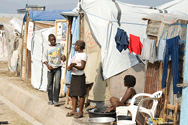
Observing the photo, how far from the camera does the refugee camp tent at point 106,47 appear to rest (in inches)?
334

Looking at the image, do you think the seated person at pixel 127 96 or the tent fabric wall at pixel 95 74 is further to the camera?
the tent fabric wall at pixel 95 74

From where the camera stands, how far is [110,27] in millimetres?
8430

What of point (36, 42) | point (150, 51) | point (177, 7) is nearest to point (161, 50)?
point (150, 51)

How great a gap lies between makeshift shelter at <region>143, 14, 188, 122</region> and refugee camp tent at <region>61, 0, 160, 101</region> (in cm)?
158

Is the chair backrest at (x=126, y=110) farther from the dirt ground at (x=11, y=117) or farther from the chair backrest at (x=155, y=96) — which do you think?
the dirt ground at (x=11, y=117)

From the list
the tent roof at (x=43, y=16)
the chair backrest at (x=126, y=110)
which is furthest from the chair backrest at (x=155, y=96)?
the tent roof at (x=43, y=16)

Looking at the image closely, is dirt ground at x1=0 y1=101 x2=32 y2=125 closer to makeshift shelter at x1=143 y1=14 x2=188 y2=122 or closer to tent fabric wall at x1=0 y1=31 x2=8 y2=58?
makeshift shelter at x1=143 y1=14 x2=188 y2=122

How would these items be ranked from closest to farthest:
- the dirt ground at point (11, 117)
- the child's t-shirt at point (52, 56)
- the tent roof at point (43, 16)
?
the dirt ground at point (11, 117)
the child's t-shirt at point (52, 56)
the tent roof at point (43, 16)

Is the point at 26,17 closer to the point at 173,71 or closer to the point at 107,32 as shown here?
the point at 107,32

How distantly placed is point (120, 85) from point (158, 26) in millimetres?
2440

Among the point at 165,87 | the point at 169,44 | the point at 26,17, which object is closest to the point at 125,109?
the point at 165,87

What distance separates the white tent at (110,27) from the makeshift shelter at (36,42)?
2.98 metres

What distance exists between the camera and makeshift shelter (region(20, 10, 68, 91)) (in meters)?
11.4

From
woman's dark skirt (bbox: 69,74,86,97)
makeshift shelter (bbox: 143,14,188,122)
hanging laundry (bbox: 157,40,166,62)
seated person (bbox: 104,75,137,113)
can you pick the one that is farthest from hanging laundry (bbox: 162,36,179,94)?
woman's dark skirt (bbox: 69,74,86,97)
